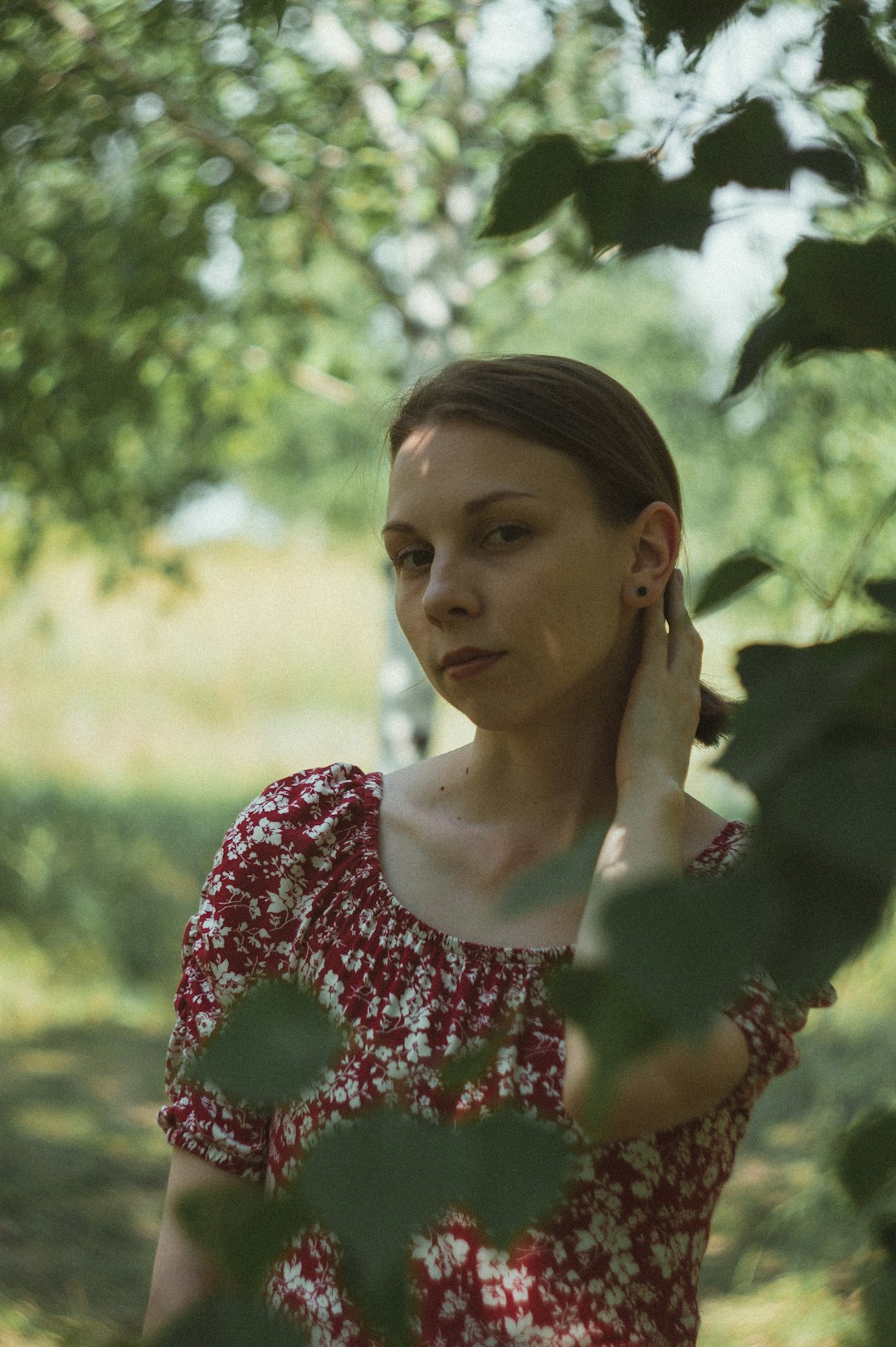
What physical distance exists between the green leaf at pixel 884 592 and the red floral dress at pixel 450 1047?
450 mm

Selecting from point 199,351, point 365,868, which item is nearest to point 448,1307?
point 365,868

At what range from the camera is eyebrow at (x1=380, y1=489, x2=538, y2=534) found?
122cm

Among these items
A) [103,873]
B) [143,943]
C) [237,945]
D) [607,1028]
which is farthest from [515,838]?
[103,873]

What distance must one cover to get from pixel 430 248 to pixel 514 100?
1.72 ft

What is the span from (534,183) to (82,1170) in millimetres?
4593

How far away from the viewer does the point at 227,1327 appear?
1.43 ft

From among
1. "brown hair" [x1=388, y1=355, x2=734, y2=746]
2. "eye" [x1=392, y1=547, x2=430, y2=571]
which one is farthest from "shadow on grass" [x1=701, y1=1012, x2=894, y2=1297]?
"eye" [x1=392, y1=547, x2=430, y2=571]

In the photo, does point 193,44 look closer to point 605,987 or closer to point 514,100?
point 514,100

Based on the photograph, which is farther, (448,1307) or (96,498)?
(96,498)

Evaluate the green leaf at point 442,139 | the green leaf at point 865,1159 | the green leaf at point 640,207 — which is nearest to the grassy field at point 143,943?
the green leaf at point 865,1159

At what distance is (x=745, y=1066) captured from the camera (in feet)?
3.79

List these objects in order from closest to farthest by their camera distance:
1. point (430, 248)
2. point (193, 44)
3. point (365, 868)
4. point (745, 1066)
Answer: point (745, 1066), point (365, 868), point (193, 44), point (430, 248)

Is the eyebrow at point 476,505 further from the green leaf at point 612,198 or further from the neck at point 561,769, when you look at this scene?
the green leaf at point 612,198

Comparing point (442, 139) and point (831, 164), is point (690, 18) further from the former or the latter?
point (442, 139)
